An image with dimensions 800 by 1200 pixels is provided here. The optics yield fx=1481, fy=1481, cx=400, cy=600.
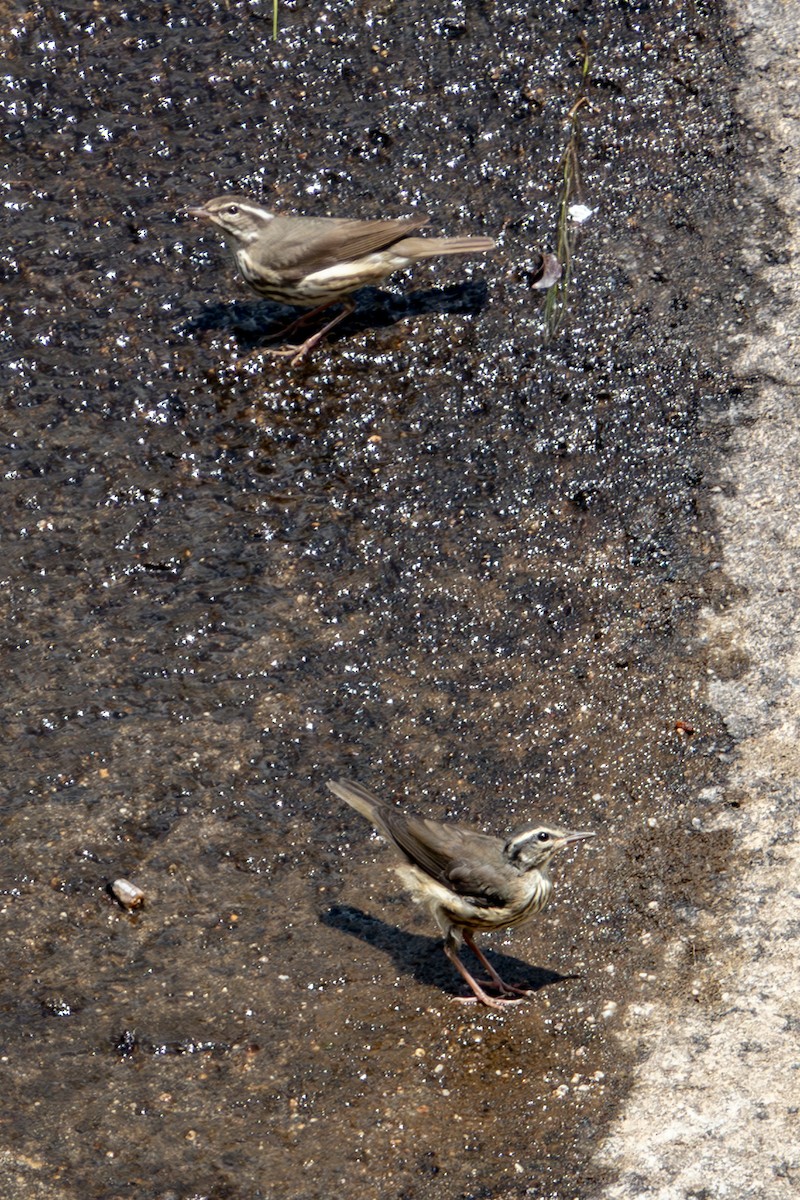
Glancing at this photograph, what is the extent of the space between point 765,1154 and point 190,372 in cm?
454

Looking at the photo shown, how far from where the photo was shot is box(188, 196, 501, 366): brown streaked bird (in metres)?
7.46

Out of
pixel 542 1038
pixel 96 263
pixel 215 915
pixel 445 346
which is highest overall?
pixel 96 263

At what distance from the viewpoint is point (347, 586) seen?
267 inches

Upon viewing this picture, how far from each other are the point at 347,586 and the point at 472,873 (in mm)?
1709

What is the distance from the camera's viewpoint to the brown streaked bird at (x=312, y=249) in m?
7.46

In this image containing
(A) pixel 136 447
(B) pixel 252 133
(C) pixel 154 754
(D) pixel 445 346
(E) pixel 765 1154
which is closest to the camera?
(E) pixel 765 1154

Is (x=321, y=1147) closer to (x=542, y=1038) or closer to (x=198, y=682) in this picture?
(x=542, y=1038)

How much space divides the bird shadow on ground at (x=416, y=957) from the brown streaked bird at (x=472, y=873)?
7cm

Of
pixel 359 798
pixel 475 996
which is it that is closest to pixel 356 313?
pixel 359 798

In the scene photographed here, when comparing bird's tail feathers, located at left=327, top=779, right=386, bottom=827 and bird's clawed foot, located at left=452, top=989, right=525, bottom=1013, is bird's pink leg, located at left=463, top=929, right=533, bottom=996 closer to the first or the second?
bird's clawed foot, located at left=452, top=989, right=525, bottom=1013

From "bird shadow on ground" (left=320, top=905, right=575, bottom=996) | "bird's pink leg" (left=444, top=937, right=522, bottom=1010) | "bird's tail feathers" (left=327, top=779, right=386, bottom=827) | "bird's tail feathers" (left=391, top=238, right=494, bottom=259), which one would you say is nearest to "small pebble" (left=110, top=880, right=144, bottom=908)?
"bird shadow on ground" (left=320, top=905, right=575, bottom=996)

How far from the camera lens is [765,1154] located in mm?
4805

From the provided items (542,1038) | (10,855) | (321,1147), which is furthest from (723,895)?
(10,855)

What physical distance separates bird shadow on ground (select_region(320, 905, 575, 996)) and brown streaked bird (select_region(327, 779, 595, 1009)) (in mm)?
66
